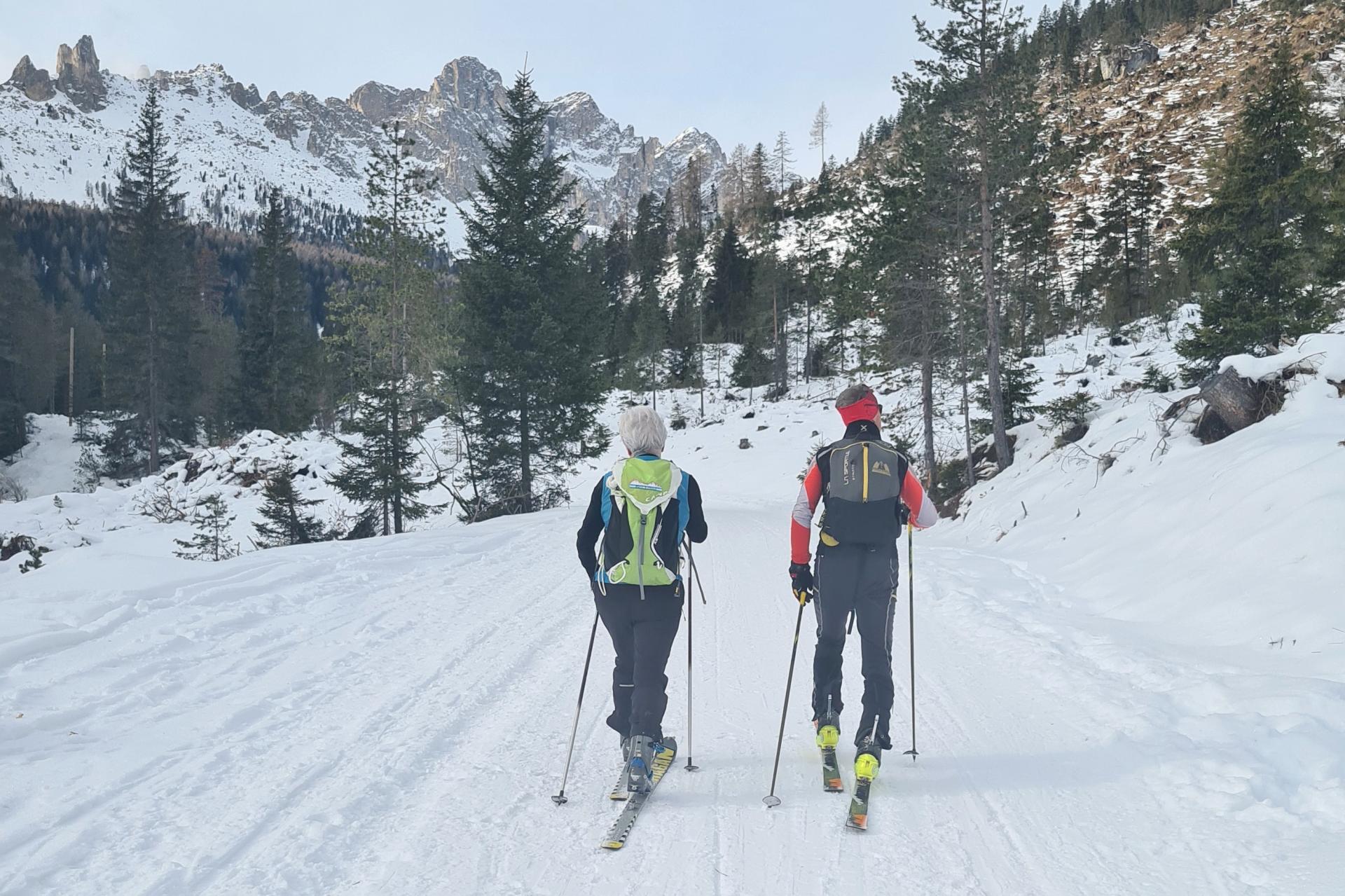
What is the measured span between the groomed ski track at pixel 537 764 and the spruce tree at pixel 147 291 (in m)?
34.9

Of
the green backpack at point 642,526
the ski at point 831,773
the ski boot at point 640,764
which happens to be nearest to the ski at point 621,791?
the ski boot at point 640,764

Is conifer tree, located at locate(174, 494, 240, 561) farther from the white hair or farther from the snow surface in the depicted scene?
the white hair

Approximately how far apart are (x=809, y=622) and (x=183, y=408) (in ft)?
140

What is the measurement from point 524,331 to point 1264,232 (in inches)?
633

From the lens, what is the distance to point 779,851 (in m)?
3.41

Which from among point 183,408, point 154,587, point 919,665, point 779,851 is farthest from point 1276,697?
point 183,408

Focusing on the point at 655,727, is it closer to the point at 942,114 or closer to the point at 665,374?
the point at 942,114

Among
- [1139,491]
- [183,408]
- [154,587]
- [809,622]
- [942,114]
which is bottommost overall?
[809,622]

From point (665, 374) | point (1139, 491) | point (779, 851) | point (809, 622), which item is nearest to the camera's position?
point (779, 851)

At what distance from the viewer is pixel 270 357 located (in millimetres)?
38844

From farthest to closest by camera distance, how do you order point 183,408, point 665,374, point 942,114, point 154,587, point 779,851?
point 665,374 → point 183,408 → point 942,114 → point 154,587 → point 779,851

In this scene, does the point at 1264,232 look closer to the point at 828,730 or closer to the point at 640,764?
the point at 828,730

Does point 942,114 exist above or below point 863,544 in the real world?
above

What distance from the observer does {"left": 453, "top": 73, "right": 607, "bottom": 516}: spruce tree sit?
1844 centimetres
